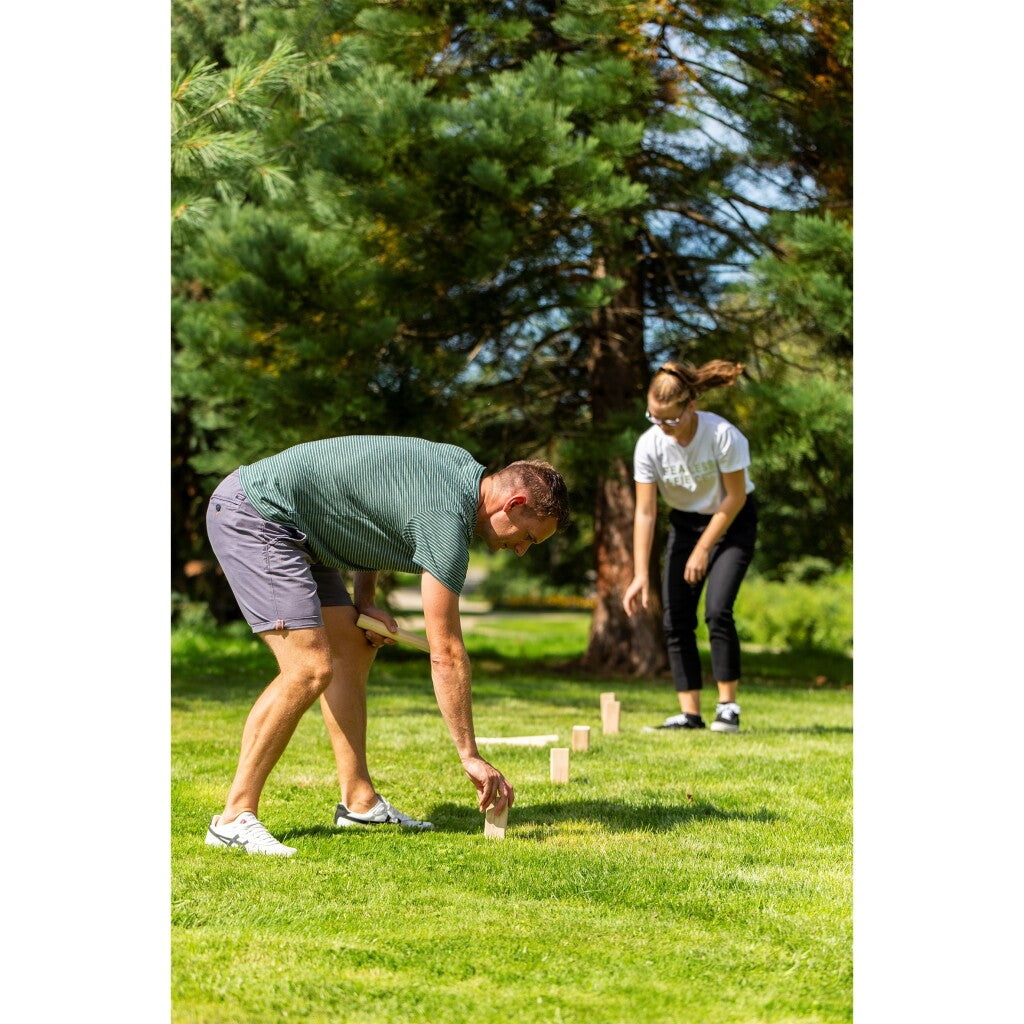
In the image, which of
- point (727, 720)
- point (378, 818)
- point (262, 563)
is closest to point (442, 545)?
point (262, 563)

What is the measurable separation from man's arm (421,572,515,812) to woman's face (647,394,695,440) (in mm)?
2372

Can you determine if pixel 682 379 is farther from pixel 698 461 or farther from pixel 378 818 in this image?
pixel 378 818

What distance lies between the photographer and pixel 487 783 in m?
3.44

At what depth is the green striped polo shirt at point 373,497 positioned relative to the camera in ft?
11.3

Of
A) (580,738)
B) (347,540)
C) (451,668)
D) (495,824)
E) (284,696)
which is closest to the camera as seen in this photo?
(451,668)

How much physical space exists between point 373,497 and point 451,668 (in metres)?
0.54

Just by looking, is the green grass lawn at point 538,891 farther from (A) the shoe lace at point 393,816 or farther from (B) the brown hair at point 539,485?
(B) the brown hair at point 539,485

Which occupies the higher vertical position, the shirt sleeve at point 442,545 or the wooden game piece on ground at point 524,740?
the shirt sleeve at point 442,545

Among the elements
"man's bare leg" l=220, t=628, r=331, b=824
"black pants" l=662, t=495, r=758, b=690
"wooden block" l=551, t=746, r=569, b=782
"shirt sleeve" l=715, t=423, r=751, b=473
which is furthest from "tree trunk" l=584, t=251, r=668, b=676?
"man's bare leg" l=220, t=628, r=331, b=824

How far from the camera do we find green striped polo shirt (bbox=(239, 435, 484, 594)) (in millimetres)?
3447

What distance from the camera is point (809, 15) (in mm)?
9000

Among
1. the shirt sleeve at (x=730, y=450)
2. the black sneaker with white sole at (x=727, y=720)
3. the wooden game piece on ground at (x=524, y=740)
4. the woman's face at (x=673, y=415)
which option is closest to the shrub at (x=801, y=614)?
the black sneaker with white sole at (x=727, y=720)

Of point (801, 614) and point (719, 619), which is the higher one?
point (719, 619)

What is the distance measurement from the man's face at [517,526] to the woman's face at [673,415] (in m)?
2.13
